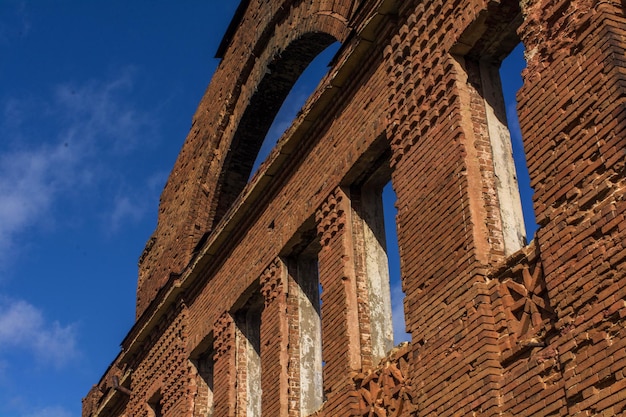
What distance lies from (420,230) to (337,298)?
147 cm

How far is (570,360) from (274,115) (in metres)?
8.57

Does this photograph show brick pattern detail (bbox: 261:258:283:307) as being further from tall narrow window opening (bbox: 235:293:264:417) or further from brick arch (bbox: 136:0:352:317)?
brick arch (bbox: 136:0:352:317)

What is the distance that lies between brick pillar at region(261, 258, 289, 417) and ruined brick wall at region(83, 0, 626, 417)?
32mm

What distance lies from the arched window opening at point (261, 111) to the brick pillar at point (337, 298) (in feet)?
11.9

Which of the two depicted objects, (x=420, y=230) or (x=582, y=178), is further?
(x=420, y=230)

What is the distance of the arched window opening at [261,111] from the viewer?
12.7 metres

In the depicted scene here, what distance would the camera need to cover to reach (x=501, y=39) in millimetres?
7879

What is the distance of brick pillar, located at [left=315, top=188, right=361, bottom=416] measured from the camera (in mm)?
8578

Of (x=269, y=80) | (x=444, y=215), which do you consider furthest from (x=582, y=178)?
(x=269, y=80)

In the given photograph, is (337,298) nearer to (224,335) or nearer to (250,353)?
(250,353)

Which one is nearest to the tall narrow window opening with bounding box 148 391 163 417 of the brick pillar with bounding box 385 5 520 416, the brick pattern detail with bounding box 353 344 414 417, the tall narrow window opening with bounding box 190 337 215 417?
the tall narrow window opening with bounding box 190 337 215 417

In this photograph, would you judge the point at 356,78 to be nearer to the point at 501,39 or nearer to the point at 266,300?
the point at 501,39

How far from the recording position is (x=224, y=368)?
451 inches

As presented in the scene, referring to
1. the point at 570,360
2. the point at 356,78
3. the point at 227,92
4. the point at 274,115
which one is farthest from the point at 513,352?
the point at 227,92
